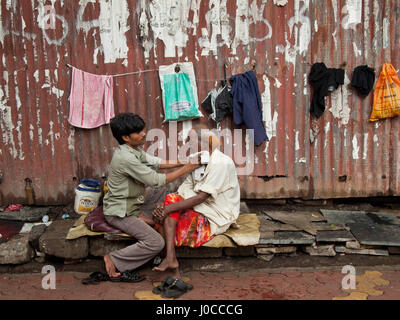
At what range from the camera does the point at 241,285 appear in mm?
3594

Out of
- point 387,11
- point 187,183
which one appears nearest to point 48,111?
point 187,183

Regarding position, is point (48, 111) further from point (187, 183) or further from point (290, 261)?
point (290, 261)

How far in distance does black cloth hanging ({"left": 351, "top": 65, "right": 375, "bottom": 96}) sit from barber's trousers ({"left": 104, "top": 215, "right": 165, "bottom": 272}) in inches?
120

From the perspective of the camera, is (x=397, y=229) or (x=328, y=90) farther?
(x=328, y=90)

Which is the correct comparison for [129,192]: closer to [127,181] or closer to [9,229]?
[127,181]

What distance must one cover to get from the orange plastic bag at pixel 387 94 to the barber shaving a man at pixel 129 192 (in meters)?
2.59

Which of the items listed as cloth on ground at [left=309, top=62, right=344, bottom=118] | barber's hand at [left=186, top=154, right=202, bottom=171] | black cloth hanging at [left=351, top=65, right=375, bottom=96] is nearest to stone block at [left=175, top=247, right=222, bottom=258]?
barber's hand at [left=186, top=154, right=202, bottom=171]

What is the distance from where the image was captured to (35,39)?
4805mm

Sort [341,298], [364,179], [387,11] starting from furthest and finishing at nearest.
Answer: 1. [364,179]
2. [387,11]
3. [341,298]

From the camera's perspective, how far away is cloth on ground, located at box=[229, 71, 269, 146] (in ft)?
15.4

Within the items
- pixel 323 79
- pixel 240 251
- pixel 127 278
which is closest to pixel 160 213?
pixel 127 278

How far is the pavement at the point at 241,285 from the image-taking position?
3389 mm

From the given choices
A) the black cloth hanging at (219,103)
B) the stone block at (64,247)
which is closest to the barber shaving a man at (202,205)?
the stone block at (64,247)

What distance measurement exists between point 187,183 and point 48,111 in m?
2.22
